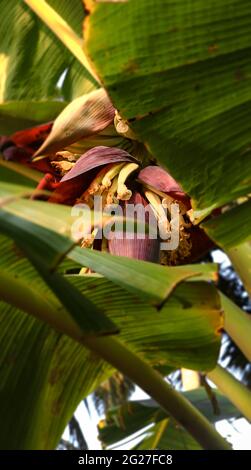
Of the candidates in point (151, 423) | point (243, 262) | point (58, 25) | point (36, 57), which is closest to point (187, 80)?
point (243, 262)

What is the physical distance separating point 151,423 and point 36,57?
0.99 m

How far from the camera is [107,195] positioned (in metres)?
1.26

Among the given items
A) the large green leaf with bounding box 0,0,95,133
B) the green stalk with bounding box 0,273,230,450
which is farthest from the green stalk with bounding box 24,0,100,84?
the green stalk with bounding box 0,273,230,450

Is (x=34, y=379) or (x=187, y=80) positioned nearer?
(x=187, y=80)

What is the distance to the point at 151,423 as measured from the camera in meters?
2.21

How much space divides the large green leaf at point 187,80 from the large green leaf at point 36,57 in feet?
2.45

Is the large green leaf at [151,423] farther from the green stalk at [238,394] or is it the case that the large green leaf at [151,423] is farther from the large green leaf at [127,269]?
the large green leaf at [127,269]

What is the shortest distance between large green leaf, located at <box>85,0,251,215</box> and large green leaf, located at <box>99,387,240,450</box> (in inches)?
41.9

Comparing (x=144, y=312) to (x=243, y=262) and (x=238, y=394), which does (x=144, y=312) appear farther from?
(x=238, y=394)

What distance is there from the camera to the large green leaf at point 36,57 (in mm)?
1859

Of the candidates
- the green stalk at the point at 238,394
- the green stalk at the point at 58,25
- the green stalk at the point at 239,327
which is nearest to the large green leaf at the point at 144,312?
the green stalk at the point at 239,327

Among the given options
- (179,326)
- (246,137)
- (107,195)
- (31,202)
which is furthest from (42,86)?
(31,202)

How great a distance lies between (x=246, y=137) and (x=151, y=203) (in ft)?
0.62

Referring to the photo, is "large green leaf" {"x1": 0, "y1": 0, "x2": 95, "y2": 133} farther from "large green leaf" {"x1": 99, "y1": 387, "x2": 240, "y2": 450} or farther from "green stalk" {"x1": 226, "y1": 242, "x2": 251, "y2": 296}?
"large green leaf" {"x1": 99, "y1": 387, "x2": 240, "y2": 450}
